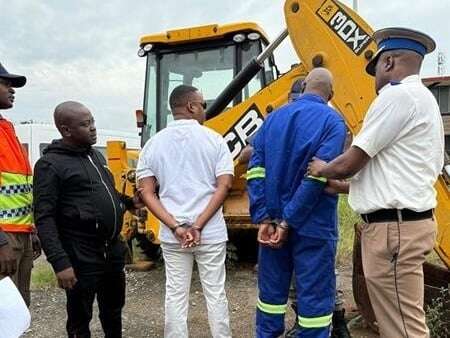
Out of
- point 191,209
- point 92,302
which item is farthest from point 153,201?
point 92,302

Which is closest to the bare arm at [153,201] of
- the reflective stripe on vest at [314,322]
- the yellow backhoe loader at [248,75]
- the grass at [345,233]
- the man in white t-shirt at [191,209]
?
the man in white t-shirt at [191,209]

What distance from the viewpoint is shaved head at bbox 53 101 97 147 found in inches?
129

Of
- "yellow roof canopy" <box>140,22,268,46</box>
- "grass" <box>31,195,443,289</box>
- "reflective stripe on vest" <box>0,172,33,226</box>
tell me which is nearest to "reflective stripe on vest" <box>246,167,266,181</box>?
"reflective stripe on vest" <box>0,172,33,226</box>

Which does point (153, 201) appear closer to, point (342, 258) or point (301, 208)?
point (301, 208)

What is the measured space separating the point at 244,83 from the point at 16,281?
2672mm

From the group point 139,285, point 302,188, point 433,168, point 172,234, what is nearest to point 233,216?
Result: point 139,285

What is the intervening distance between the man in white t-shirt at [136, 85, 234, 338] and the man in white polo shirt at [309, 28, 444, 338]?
0.93 metres

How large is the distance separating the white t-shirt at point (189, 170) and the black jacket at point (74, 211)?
0.36m

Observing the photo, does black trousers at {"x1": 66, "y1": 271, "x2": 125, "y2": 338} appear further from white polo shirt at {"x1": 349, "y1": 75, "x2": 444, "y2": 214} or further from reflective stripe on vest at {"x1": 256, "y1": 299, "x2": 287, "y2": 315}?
white polo shirt at {"x1": 349, "y1": 75, "x2": 444, "y2": 214}

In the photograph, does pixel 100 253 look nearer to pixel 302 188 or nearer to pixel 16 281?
pixel 16 281

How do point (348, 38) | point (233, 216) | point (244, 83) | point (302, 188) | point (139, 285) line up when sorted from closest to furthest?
point (302, 188) → point (348, 38) → point (244, 83) → point (233, 216) → point (139, 285)

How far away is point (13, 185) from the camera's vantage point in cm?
308

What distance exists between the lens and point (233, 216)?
5.61 metres

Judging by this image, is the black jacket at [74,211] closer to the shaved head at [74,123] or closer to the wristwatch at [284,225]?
the shaved head at [74,123]
